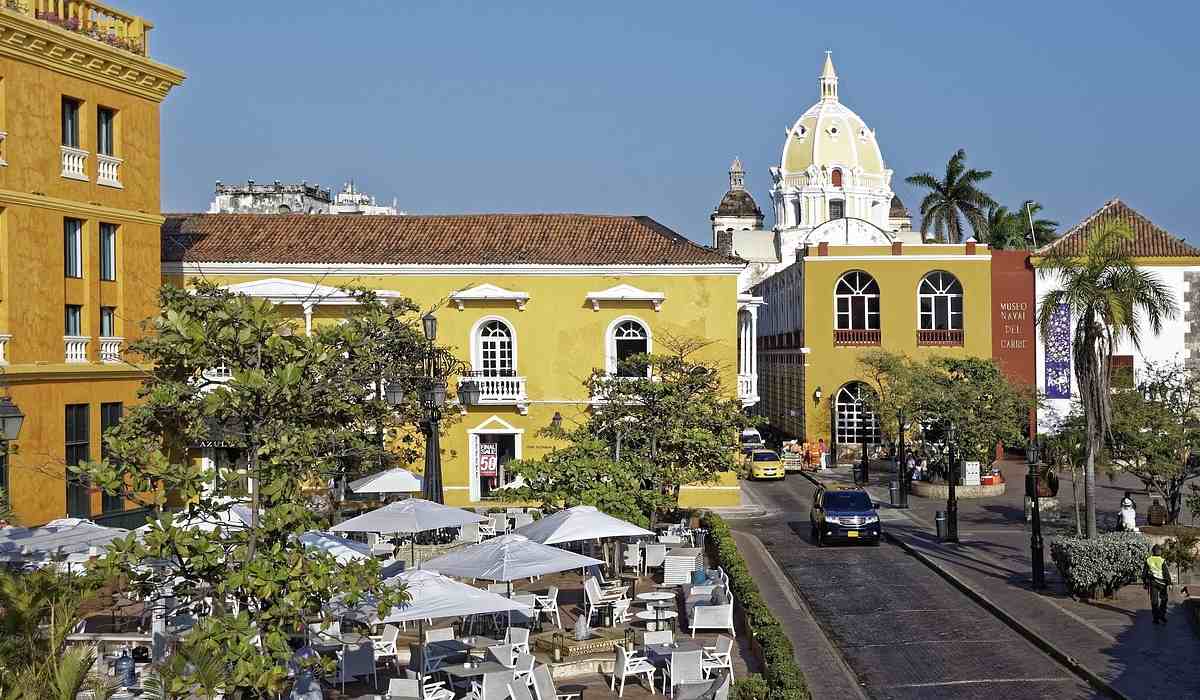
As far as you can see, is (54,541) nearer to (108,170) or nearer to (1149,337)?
(108,170)

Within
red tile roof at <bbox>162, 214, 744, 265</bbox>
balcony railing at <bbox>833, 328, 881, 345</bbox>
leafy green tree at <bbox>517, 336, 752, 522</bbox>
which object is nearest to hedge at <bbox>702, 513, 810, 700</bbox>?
leafy green tree at <bbox>517, 336, 752, 522</bbox>

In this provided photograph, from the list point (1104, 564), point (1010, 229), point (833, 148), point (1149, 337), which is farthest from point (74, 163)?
point (833, 148)

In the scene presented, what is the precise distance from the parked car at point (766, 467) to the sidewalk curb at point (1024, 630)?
16754mm

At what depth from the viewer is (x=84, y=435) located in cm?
2731

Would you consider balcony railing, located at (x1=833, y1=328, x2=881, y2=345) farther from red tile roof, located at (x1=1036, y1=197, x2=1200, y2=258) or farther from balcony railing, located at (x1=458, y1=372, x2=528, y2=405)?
balcony railing, located at (x1=458, y1=372, x2=528, y2=405)

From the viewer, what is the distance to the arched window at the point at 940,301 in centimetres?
5284

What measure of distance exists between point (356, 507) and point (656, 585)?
8.81m

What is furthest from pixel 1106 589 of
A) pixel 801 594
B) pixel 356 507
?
pixel 356 507

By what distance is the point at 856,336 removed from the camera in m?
53.3

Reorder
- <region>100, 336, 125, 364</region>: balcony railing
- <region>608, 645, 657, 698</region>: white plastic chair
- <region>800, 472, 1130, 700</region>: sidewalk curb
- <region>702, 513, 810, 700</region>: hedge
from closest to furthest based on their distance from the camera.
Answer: <region>702, 513, 810, 700</region>: hedge → <region>608, 645, 657, 698</region>: white plastic chair → <region>800, 472, 1130, 700</region>: sidewalk curb → <region>100, 336, 125, 364</region>: balcony railing

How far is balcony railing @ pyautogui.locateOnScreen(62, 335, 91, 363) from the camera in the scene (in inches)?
1061

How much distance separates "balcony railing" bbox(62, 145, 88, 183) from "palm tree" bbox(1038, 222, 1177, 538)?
18.5m

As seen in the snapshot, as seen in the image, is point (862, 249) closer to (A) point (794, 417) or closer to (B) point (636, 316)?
(A) point (794, 417)

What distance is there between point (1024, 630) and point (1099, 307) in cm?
643
